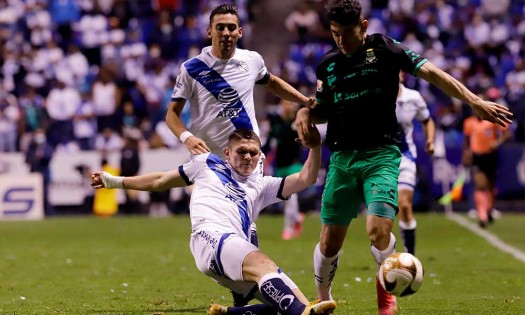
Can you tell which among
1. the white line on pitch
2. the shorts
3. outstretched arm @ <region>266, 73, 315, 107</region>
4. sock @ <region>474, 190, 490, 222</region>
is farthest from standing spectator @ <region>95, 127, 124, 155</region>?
the shorts

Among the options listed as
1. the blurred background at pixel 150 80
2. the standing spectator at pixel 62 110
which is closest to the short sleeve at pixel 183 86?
the blurred background at pixel 150 80

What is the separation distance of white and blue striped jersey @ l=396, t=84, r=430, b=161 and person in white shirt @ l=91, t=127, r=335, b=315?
4.57 m

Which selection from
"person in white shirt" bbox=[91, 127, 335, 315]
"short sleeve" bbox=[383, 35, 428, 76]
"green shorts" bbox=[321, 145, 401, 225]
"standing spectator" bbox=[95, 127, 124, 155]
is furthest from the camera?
"standing spectator" bbox=[95, 127, 124, 155]

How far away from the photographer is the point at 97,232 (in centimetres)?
2147

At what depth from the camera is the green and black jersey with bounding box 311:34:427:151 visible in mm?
8773

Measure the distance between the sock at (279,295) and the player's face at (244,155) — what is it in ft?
4.15

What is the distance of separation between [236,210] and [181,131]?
1543mm

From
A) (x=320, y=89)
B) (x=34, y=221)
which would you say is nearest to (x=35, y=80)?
(x=34, y=221)

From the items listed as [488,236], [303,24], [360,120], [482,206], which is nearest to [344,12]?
[360,120]

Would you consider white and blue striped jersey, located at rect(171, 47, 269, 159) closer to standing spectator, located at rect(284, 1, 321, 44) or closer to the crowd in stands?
the crowd in stands

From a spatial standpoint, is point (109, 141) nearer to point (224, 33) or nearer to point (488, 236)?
point (488, 236)

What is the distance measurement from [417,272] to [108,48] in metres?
23.9

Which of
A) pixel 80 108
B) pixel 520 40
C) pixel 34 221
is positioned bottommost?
pixel 34 221

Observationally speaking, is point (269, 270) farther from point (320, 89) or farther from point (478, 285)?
point (478, 285)
